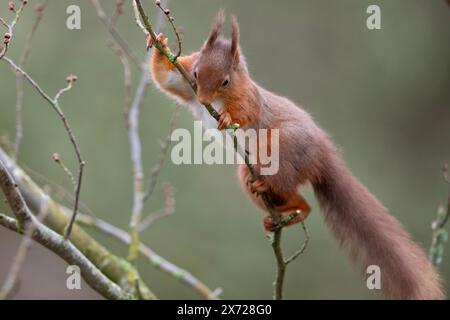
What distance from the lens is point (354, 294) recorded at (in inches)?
212

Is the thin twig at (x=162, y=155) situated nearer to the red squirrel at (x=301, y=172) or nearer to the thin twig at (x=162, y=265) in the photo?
the red squirrel at (x=301, y=172)

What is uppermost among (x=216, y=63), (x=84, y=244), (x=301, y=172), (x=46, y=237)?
(x=216, y=63)

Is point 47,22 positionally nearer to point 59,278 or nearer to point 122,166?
point 122,166

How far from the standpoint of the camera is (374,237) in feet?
9.78

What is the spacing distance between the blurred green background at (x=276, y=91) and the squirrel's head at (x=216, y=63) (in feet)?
7.67

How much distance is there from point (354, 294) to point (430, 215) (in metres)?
0.88

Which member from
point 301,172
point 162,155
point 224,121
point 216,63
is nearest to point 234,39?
point 216,63

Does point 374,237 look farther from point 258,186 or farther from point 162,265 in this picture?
point 162,265

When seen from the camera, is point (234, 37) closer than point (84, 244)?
Yes

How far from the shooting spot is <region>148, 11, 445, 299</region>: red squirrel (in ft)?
9.01

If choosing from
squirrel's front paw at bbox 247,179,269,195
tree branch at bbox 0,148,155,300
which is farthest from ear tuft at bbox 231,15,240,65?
tree branch at bbox 0,148,155,300

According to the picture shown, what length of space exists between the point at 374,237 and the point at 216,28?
1126 mm

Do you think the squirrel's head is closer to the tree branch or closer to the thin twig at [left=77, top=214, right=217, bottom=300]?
the tree branch

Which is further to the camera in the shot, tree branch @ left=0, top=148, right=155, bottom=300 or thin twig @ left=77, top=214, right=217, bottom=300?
thin twig @ left=77, top=214, right=217, bottom=300
